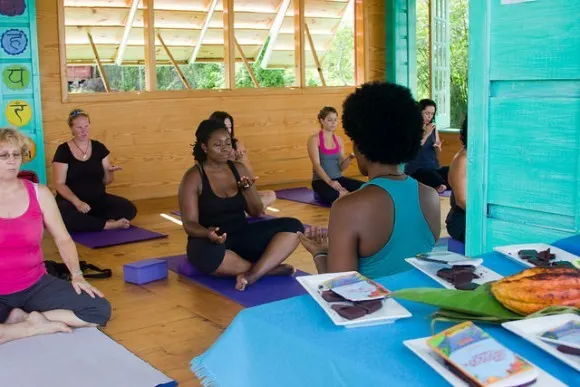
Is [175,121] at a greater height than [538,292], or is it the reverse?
[175,121]

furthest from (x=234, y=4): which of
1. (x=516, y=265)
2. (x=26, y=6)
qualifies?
(x=516, y=265)

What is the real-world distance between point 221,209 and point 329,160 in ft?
8.89

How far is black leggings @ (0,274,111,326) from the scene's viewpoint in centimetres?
311

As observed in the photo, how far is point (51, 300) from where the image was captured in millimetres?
3143

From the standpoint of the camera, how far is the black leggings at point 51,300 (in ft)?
10.2

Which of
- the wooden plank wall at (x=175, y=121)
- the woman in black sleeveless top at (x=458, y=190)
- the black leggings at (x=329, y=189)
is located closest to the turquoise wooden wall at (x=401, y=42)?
the wooden plank wall at (x=175, y=121)

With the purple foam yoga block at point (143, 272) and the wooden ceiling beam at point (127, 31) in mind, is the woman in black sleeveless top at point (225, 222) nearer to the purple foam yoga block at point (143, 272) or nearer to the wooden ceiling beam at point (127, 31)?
the purple foam yoga block at point (143, 272)

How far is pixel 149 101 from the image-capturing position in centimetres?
704

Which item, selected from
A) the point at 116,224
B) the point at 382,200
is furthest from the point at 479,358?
the point at 116,224

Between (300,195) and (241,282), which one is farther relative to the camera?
(300,195)

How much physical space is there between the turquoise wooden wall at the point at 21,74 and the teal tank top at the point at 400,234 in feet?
15.8

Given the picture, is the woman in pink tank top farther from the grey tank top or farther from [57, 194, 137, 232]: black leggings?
the grey tank top

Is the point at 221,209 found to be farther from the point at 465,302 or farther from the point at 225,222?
the point at 465,302

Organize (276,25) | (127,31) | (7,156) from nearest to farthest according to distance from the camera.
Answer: (7,156) < (127,31) < (276,25)
